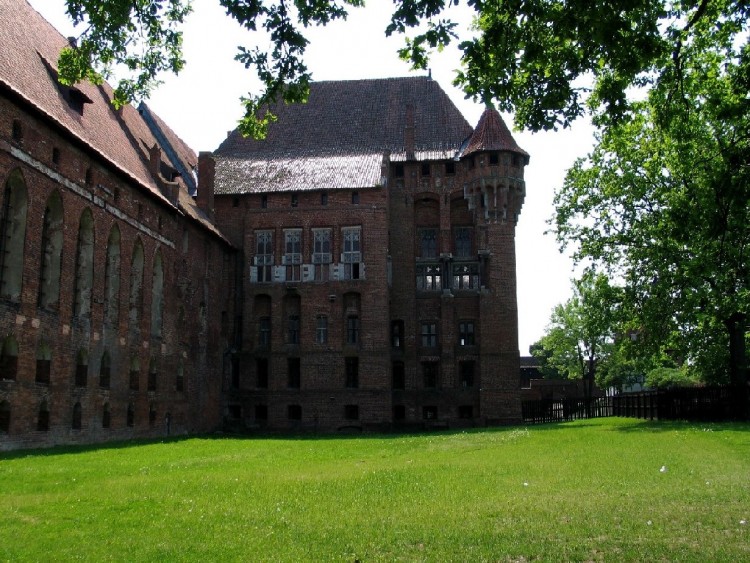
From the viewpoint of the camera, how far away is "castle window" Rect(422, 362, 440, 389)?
43888 millimetres

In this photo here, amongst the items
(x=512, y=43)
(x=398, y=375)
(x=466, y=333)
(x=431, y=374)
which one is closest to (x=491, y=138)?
(x=466, y=333)

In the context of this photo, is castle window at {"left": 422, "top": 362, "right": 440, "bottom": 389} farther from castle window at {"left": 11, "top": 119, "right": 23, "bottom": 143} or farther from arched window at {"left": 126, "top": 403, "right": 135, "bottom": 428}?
castle window at {"left": 11, "top": 119, "right": 23, "bottom": 143}

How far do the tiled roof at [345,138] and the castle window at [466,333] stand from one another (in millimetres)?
9066

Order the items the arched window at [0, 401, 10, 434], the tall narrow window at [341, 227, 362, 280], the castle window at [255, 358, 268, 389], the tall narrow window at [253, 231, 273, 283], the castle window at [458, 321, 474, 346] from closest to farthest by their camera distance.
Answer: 1. the arched window at [0, 401, 10, 434]
2. the castle window at [255, 358, 268, 389]
3. the tall narrow window at [341, 227, 362, 280]
4. the tall narrow window at [253, 231, 273, 283]
5. the castle window at [458, 321, 474, 346]

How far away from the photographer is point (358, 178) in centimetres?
4369

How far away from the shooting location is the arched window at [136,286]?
32.4 m

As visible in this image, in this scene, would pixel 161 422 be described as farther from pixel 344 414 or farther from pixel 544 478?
pixel 544 478

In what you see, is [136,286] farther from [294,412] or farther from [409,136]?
[409,136]

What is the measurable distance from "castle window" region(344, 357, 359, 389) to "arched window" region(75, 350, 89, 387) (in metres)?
16.6

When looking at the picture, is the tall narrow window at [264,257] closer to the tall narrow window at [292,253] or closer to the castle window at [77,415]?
the tall narrow window at [292,253]

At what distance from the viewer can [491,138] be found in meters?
44.3

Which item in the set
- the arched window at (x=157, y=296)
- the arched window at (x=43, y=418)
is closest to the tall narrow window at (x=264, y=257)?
the arched window at (x=157, y=296)

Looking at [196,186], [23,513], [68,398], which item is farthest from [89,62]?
[196,186]

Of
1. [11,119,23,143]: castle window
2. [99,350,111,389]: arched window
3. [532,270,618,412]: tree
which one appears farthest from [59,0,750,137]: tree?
[532,270,618,412]: tree
